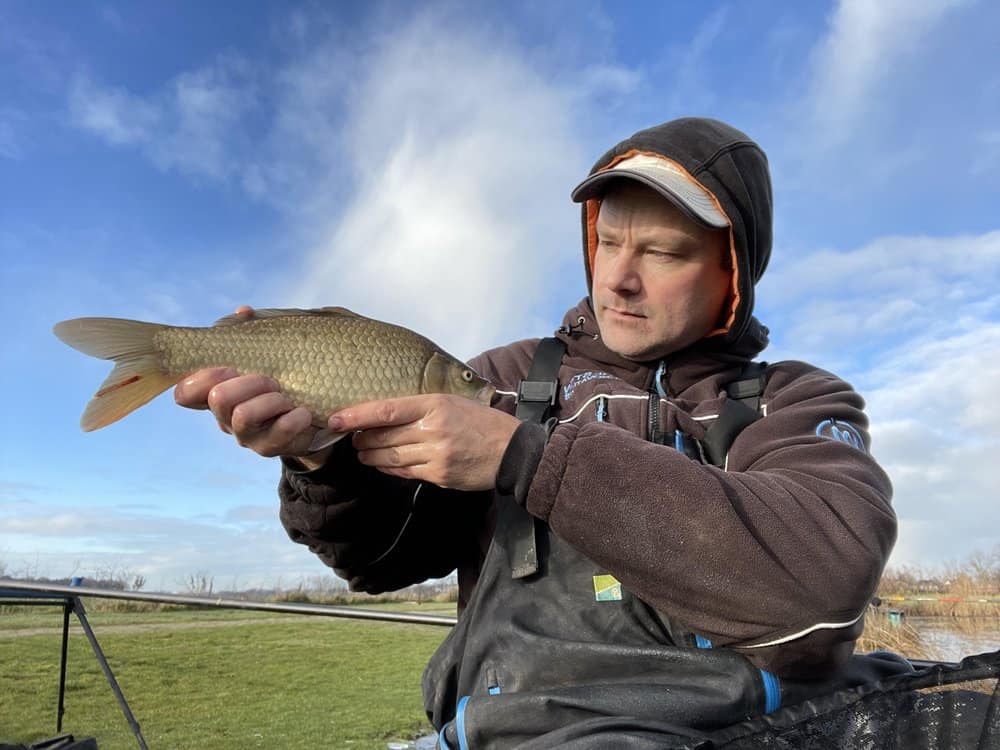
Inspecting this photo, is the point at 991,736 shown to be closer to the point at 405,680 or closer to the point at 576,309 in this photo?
the point at 576,309

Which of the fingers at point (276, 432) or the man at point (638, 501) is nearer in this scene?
the man at point (638, 501)

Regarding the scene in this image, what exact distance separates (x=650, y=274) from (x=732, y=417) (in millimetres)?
418

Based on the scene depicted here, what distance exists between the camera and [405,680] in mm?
7992

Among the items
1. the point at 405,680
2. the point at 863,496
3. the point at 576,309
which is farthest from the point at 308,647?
the point at 863,496

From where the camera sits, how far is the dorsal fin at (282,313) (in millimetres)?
1653

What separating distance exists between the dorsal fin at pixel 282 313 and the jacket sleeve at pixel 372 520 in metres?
0.31

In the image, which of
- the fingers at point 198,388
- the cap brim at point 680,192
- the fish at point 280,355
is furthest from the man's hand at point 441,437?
the cap brim at point 680,192

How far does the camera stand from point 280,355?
1.56 m

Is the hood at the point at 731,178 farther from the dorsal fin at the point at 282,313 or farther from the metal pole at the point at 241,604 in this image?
the metal pole at the point at 241,604

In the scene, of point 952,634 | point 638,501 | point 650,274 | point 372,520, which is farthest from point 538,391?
point 952,634

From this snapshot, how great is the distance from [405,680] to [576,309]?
714cm

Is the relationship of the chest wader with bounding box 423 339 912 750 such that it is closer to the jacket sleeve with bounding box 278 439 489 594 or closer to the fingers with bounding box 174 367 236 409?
the jacket sleeve with bounding box 278 439 489 594

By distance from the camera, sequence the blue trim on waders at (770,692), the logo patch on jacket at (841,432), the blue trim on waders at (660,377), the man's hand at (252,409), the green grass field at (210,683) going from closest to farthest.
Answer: the blue trim on waders at (770,692) < the man's hand at (252,409) < the logo patch on jacket at (841,432) < the blue trim on waders at (660,377) < the green grass field at (210,683)

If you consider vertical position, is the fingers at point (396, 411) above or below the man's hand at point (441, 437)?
above
